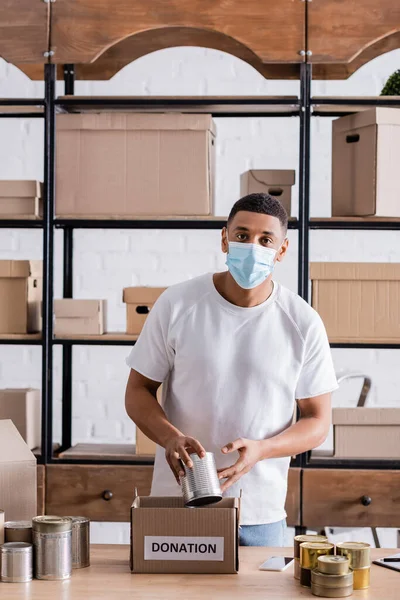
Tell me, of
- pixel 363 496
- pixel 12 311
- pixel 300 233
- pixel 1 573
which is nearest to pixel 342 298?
pixel 300 233

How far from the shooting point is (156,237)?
142 inches

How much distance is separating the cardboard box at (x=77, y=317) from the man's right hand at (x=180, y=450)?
1.28 m

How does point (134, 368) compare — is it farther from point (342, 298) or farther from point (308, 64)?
point (308, 64)

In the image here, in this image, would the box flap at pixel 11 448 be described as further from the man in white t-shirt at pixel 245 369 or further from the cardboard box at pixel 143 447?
the cardboard box at pixel 143 447

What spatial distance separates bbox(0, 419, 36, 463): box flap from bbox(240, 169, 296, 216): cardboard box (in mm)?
1476

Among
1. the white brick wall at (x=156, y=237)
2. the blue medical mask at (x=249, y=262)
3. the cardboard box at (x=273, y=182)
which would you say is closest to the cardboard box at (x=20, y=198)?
the white brick wall at (x=156, y=237)

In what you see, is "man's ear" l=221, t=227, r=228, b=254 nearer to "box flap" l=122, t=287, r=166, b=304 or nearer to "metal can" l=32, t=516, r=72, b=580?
"metal can" l=32, t=516, r=72, b=580

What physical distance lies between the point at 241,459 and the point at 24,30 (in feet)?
6.20

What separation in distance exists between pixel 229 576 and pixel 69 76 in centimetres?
222

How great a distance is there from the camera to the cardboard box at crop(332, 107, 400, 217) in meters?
2.87

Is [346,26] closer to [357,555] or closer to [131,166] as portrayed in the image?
[131,166]

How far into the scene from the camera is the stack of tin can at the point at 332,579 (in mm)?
1488

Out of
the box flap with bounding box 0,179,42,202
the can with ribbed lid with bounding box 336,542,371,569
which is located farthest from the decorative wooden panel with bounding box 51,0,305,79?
the can with ribbed lid with bounding box 336,542,371,569

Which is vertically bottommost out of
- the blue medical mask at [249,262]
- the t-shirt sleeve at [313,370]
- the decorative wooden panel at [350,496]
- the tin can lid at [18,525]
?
the decorative wooden panel at [350,496]
